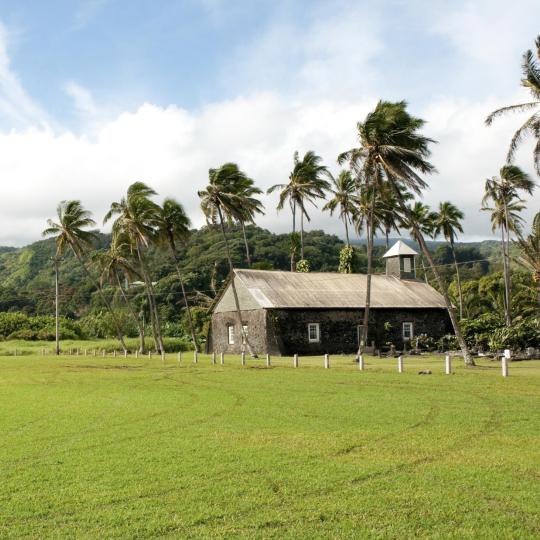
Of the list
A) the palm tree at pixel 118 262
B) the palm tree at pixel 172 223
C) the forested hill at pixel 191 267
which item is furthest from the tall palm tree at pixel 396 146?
the forested hill at pixel 191 267

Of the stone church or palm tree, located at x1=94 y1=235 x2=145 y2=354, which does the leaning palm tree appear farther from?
palm tree, located at x1=94 y1=235 x2=145 y2=354

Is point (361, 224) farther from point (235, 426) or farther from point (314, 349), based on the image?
point (235, 426)

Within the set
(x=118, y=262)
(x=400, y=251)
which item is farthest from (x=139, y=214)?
(x=400, y=251)

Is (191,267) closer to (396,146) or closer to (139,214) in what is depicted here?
(139,214)

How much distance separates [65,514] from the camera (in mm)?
7211

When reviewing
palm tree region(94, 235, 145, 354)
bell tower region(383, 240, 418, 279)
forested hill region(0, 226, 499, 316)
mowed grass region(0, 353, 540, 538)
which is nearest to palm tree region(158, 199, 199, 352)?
palm tree region(94, 235, 145, 354)

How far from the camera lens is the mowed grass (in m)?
6.82

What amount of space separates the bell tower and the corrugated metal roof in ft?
5.41

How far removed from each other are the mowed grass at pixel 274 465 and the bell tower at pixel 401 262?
32823mm

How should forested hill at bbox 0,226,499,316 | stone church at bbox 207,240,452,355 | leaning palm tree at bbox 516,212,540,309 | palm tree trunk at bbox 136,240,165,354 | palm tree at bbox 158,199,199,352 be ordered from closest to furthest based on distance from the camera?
leaning palm tree at bbox 516,212,540,309, stone church at bbox 207,240,452,355, palm tree at bbox 158,199,199,352, palm tree trunk at bbox 136,240,165,354, forested hill at bbox 0,226,499,316

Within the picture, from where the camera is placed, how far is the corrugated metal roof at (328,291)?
1674 inches

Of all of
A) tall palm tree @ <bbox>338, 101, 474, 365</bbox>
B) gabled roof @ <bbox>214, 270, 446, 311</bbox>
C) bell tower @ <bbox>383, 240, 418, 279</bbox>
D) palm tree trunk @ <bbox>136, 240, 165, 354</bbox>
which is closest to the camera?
tall palm tree @ <bbox>338, 101, 474, 365</bbox>

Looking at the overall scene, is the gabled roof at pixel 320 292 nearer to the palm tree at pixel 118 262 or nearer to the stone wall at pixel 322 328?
the stone wall at pixel 322 328

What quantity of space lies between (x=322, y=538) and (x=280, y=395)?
11.9m
